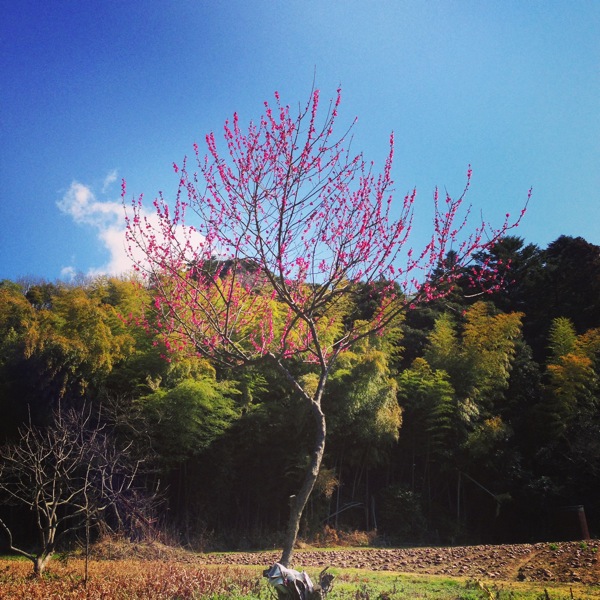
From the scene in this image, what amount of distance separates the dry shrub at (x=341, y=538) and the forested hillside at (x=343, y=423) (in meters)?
0.25

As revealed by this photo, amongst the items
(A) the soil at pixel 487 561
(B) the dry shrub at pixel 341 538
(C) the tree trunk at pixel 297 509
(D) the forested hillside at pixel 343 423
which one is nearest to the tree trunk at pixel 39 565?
(A) the soil at pixel 487 561

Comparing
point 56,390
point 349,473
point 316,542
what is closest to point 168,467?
point 56,390

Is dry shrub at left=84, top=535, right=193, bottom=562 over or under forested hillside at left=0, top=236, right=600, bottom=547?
under

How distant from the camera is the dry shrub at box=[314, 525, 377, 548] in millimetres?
11828

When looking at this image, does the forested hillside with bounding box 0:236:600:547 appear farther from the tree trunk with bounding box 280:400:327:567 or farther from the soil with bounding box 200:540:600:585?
the tree trunk with bounding box 280:400:327:567

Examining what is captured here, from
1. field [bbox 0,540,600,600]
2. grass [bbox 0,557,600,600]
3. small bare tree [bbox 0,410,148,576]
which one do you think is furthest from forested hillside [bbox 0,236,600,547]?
grass [bbox 0,557,600,600]

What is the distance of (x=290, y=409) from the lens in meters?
12.8

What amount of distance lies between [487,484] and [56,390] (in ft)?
35.3

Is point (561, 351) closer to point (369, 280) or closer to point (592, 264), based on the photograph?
point (592, 264)

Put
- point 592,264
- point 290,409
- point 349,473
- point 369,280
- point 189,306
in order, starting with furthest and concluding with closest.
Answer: point 592,264, point 349,473, point 290,409, point 189,306, point 369,280

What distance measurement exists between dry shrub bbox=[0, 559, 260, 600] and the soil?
1988 millimetres

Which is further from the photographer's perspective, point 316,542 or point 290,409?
point 290,409

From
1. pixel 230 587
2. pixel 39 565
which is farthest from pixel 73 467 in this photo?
pixel 230 587

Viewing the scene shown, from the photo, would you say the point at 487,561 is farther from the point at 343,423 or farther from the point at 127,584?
the point at 343,423
